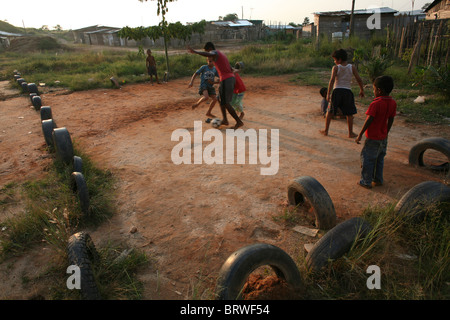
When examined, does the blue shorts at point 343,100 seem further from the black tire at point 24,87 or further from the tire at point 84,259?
the black tire at point 24,87

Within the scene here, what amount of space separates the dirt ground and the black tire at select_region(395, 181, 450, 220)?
1.60 feet

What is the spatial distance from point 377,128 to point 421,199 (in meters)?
1.09

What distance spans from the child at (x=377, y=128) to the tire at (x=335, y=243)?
1402 millimetres

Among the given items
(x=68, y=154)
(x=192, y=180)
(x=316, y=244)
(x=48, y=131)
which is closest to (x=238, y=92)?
(x=192, y=180)

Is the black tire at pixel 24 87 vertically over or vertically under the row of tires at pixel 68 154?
over

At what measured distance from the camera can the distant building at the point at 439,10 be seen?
14883mm

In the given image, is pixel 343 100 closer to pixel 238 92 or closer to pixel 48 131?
pixel 238 92

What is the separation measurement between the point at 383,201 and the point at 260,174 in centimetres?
169

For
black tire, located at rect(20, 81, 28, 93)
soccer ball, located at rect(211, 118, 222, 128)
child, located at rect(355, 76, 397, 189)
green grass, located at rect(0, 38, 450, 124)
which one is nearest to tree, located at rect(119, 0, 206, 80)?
green grass, located at rect(0, 38, 450, 124)

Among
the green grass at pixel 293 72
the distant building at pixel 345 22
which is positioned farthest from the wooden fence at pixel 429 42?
the distant building at pixel 345 22

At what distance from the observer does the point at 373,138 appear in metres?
3.73
